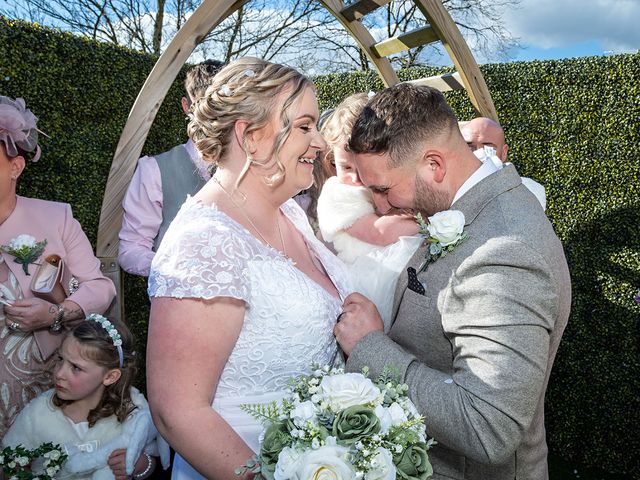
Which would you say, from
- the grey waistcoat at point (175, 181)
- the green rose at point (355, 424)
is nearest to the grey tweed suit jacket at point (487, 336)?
the green rose at point (355, 424)

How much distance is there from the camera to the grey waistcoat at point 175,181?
3902mm

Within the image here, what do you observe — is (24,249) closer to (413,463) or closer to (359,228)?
(359,228)

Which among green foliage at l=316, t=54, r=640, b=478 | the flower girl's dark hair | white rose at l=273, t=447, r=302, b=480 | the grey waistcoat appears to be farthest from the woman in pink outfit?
green foliage at l=316, t=54, r=640, b=478

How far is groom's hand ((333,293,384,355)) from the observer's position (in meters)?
1.99

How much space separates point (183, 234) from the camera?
188 cm

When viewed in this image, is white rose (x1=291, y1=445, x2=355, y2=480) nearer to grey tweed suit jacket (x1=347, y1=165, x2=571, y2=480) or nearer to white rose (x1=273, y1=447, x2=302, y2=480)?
white rose (x1=273, y1=447, x2=302, y2=480)

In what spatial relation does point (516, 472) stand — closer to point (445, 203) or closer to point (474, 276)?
point (474, 276)

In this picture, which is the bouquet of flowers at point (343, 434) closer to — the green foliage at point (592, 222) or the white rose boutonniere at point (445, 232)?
the white rose boutonniere at point (445, 232)

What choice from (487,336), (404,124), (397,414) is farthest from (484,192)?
(397,414)

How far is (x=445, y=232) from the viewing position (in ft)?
6.30

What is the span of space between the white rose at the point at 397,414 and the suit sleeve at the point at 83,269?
2.19 meters

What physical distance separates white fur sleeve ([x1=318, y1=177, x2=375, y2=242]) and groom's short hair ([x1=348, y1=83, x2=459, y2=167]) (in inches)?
32.9

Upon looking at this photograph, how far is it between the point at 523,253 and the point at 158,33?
1270cm

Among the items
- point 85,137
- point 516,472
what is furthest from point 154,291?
point 85,137
